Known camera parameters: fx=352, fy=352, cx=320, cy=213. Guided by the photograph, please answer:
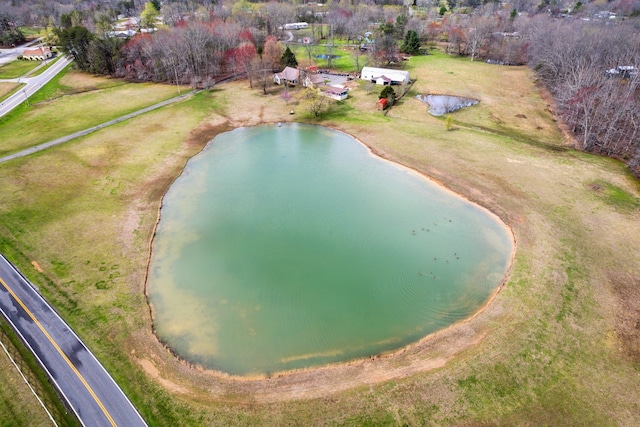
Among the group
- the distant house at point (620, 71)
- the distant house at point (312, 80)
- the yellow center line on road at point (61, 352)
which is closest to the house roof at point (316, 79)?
the distant house at point (312, 80)

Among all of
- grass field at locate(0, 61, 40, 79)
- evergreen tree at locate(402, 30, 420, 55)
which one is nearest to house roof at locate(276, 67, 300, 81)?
evergreen tree at locate(402, 30, 420, 55)

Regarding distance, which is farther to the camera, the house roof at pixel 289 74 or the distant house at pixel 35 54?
the distant house at pixel 35 54

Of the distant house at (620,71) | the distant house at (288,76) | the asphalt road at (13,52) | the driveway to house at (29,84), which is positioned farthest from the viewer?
the asphalt road at (13,52)

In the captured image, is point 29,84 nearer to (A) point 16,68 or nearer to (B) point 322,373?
(A) point 16,68

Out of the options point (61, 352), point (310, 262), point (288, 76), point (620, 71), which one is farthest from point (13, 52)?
point (620, 71)

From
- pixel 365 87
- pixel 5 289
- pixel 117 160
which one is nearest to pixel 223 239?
pixel 5 289

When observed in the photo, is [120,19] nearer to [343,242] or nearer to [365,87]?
[365,87]

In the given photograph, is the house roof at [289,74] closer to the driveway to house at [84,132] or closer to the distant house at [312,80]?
the distant house at [312,80]
